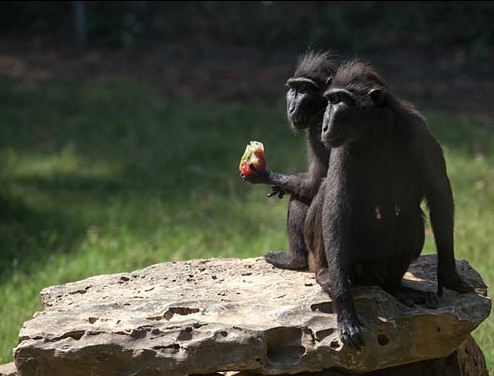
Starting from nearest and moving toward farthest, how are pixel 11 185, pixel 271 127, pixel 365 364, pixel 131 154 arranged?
pixel 365 364
pixel 11 185
pixel 131 154
pixel 271 127

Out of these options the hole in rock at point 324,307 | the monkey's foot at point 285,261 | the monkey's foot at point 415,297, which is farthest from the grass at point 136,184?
the hole in rock at point 324,307

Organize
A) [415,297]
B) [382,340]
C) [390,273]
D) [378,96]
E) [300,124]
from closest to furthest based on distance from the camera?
[382,340] → [378,96] → [415,297] → [390,273] → [300,124]

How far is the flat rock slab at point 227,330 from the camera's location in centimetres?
456

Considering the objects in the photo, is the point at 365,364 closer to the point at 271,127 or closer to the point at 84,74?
the point at 271,127

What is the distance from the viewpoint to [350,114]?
4.89 meters

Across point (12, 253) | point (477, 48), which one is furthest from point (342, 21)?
point (12, 253)

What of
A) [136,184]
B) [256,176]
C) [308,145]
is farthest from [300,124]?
[136,184]

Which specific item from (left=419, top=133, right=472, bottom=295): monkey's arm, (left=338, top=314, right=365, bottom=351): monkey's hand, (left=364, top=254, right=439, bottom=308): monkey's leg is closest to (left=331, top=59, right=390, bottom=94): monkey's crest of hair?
(left=419, top=133, right=472, bottom=295): monkey's arm

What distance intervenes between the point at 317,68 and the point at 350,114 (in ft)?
3.02

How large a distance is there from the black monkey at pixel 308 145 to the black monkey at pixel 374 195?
→ 0.34 meters

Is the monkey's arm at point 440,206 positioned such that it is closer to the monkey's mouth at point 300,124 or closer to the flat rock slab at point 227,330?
the flat rock slab at point 227,330

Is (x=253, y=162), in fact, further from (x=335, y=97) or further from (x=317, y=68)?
(x=335, y=97)

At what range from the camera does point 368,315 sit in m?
4.86

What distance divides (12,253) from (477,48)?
7884 millimetres
